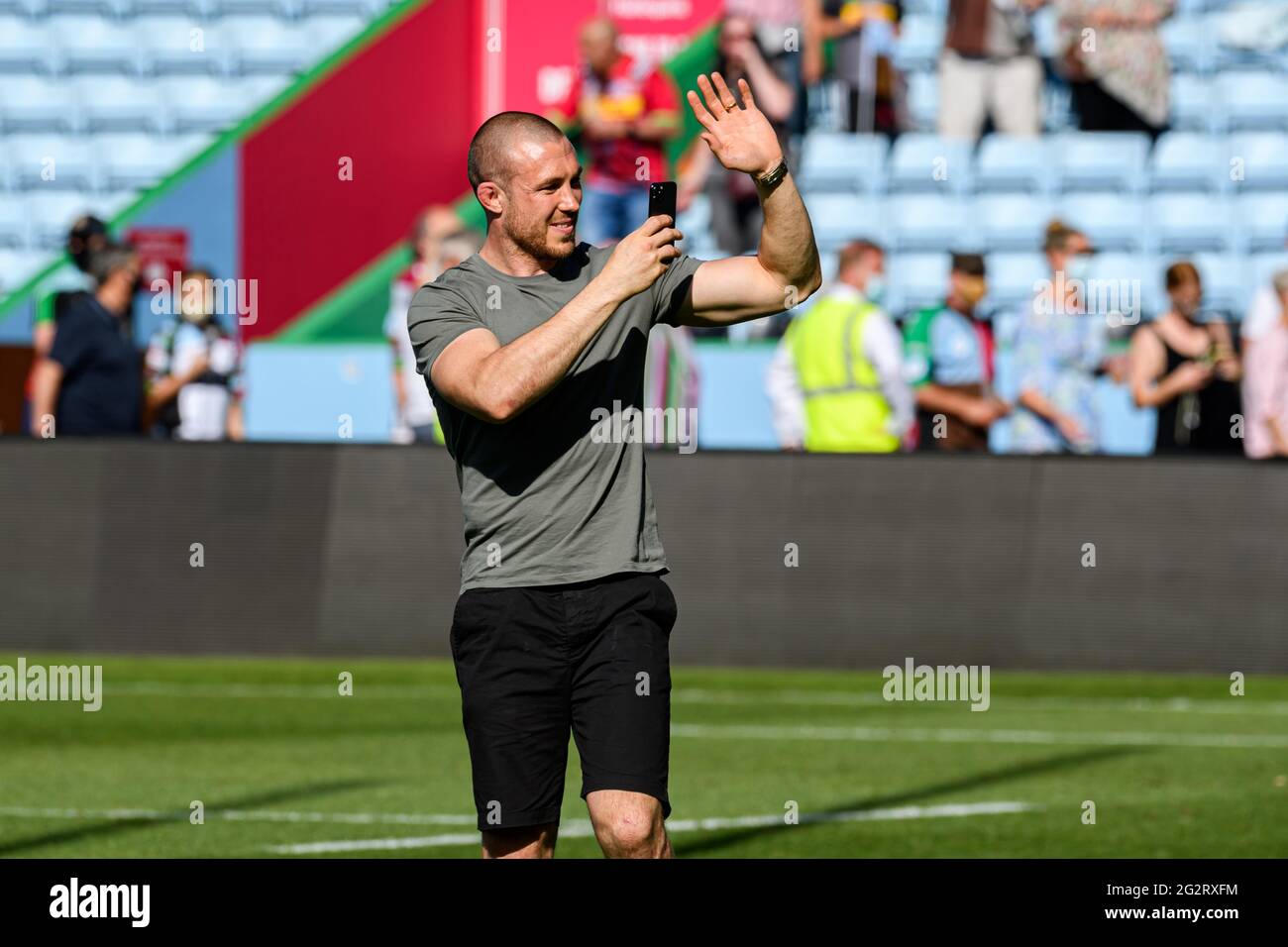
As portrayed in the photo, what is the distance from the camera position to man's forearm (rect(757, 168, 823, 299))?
5852 millimetres

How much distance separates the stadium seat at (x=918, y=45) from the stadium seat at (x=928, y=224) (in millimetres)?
1792

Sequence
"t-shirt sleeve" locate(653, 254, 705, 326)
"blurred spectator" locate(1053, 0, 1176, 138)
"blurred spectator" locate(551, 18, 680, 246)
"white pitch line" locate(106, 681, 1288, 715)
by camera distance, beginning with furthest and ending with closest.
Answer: "blurred spectator" locate(1053, 0, 1176, 138), "blurred spectator" locate(551, 18, 680, 246), "white pitch line" locate(106, 681, 1288, 715), "t-shirt sleeve" locate(653, 254, 705, 326)

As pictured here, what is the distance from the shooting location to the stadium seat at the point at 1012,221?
22062mm

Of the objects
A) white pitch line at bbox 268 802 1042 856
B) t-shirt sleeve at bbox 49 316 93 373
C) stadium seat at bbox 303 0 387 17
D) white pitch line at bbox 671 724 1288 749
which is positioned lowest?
white pitch line at bbox 268 802 1042 856

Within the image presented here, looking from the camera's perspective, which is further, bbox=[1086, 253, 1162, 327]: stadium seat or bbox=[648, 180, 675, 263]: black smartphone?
bbox=[1086, 253, 1162, 327]: stadium seat

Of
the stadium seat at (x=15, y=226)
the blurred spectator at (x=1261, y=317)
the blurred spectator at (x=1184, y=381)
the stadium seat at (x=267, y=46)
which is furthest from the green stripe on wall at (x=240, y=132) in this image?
the blurred spectator at (x=1261, y=317)

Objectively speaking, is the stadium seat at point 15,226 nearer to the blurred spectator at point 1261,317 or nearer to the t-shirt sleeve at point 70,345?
the t-shirt sleeve at point 70,345

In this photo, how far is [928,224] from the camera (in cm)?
2220

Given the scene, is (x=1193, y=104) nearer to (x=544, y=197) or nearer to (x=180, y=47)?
(x=180, y=47)

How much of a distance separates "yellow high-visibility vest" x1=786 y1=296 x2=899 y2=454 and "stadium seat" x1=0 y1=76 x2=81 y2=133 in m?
12.1

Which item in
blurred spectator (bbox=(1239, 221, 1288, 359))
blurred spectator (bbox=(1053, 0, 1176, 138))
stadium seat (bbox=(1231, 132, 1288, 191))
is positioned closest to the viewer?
blurred spectator (bbox=(1239, 221, 1288, 359))

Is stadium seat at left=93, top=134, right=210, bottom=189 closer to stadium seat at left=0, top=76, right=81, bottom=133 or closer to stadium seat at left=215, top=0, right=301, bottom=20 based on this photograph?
stadium seat at left=0, top=76, right=81, bottom=133

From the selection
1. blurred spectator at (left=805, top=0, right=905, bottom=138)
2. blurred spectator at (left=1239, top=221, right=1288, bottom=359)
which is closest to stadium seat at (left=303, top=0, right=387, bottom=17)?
blurred spectator at (left=805, top=0, right=905, bottom=138)
